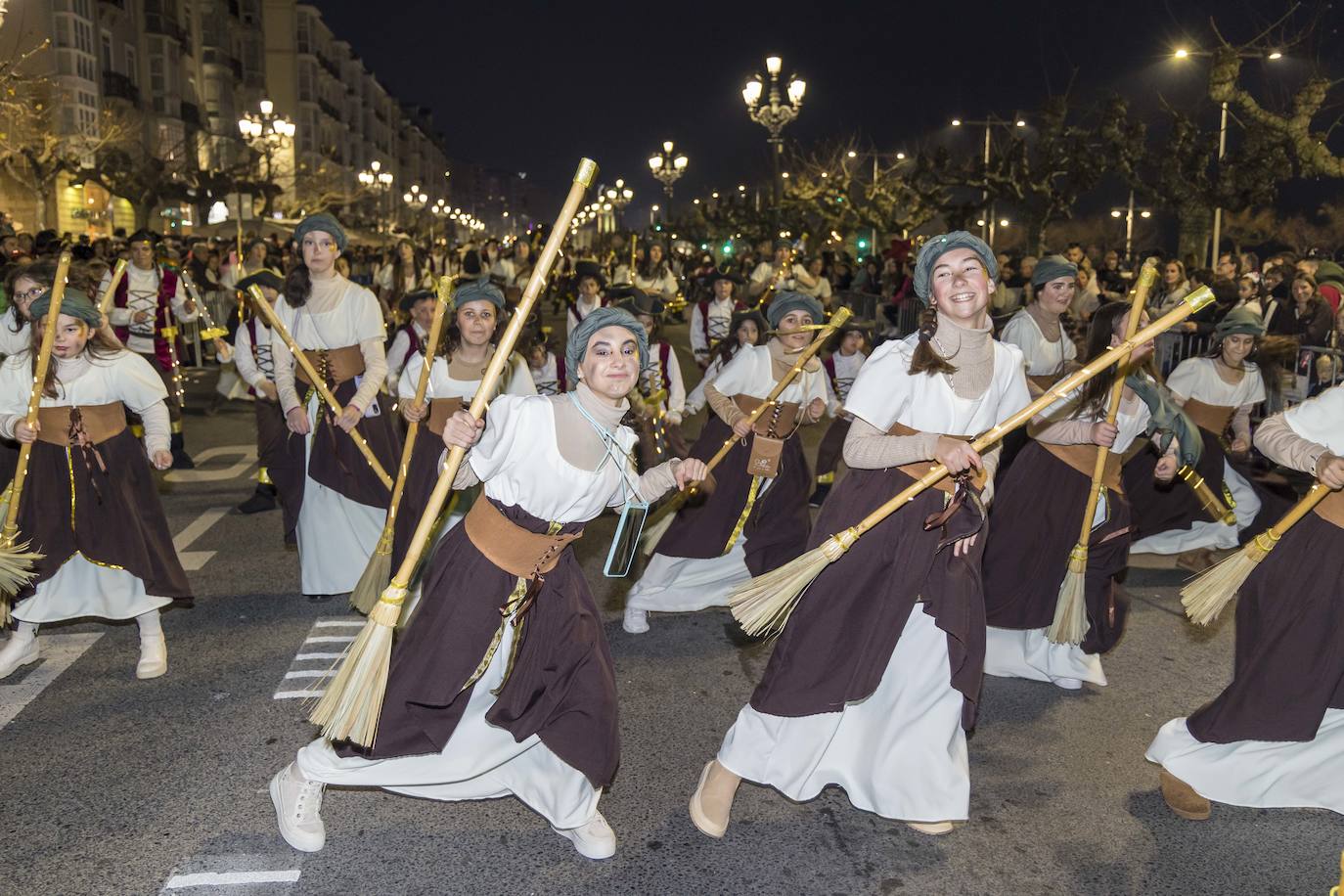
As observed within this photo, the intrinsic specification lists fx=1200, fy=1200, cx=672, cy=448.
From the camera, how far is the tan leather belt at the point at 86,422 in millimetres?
5371

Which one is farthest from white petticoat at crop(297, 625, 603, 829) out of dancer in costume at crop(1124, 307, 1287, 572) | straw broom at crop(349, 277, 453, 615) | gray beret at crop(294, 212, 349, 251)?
dancer in costume at crop(1124, 307, 1287, 572)

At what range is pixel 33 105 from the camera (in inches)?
999

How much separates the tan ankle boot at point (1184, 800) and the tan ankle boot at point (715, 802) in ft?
5.21

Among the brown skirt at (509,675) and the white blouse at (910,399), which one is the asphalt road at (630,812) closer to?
the brown skirt at (509,675)

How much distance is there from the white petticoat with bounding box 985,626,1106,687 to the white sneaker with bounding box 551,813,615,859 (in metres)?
2.39

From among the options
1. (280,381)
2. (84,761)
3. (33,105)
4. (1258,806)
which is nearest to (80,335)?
(280,381)

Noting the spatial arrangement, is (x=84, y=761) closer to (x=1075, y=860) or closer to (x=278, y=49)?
(x=1075, y=860)

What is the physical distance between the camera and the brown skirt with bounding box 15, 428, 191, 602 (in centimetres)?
539

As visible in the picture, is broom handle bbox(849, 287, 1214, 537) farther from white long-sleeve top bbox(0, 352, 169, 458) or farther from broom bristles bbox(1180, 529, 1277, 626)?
white long-sleeve top bbox(0, 352, 169, 458)

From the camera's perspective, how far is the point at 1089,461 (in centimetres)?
552

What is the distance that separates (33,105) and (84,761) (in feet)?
82.0

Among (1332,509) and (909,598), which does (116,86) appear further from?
(1332,509)

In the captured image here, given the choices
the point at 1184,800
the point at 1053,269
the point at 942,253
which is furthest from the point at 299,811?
the point at 1053,269

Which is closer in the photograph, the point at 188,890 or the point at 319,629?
the point at 188,890
